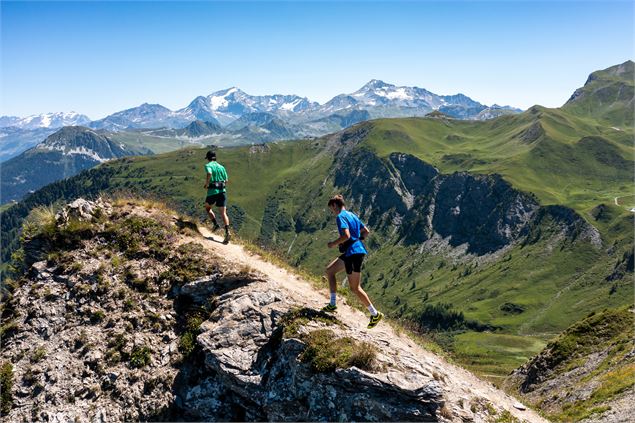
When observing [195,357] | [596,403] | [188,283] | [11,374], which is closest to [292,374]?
[195,357]

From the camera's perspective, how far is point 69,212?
24.6 metres

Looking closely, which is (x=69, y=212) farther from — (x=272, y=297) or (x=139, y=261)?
(x=272, y=297)

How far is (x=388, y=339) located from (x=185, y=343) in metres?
10.0

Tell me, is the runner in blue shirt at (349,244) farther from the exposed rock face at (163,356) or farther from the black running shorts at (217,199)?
the black running shorts at (217,199)

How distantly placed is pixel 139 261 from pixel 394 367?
15277 millimetres

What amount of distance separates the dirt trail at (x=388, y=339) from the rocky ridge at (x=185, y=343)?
13 centimetres

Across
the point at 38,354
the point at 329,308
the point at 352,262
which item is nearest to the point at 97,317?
the point at 38,354

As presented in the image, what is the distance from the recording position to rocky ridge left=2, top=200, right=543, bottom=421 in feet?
55.5

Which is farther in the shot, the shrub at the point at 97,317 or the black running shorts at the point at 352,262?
the shrub at the point at 97,317

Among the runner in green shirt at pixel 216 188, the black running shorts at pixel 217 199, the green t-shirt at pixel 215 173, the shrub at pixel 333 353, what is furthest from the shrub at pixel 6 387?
the shrub at pixel 333 353

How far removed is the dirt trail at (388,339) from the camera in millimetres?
18188

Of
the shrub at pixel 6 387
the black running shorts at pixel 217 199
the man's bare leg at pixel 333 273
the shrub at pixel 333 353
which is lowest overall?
the shrub at pixel 6 387

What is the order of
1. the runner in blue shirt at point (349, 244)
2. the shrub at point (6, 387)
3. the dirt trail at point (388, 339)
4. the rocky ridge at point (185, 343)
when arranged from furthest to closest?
the shrub at point (6, 387), the runner in blue shirt at point (349, 244), the dirt trail at point (388, 339), the rocky ridge at point (185, 343)

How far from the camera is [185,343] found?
67.3 feet
